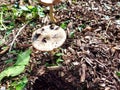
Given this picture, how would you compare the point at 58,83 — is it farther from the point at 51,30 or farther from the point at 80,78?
the point at 51,30

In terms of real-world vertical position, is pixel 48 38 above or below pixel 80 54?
above

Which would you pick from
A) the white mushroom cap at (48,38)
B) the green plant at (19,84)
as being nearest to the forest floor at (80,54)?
the green plant at (19,84)

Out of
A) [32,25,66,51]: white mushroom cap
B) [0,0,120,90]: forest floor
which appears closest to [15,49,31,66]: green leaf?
[0,0,120,90]: forest floor

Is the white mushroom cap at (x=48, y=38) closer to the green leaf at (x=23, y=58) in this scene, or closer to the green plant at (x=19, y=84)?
the green leaf at (x=23, y=58)

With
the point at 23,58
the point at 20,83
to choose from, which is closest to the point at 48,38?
the point at 23,58

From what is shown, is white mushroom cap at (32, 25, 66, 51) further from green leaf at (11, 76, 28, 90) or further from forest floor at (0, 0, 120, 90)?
green leaf at (11, 76, 28, 90)

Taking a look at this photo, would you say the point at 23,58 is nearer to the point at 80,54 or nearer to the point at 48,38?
the point at 48,38

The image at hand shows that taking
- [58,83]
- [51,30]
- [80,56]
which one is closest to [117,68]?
[80,56]
